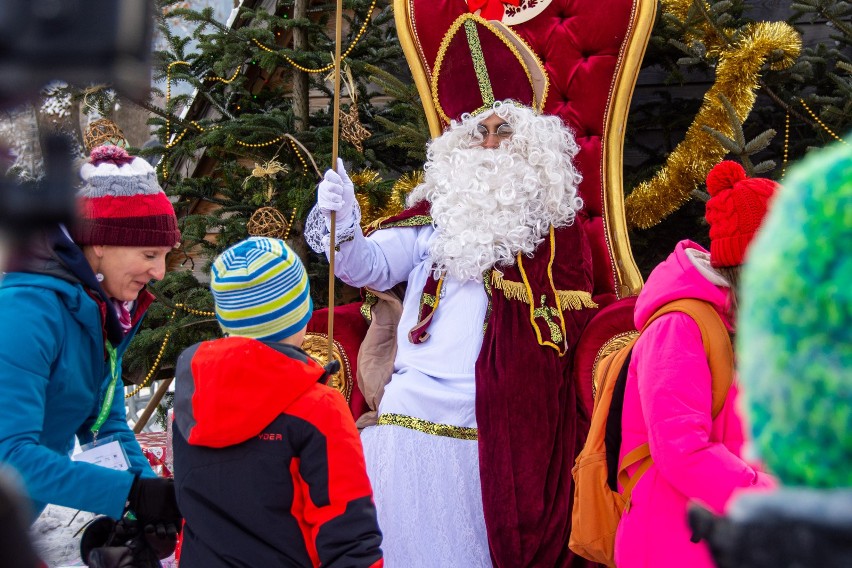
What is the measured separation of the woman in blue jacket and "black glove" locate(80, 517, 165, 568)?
57 mm

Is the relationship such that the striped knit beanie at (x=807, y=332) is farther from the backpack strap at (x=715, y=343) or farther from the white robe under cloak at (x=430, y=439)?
the white robe under cloak at (x=430, y=439)

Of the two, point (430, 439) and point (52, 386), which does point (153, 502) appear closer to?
point (52, 386)

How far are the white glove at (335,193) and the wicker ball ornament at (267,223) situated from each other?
107 centimetres

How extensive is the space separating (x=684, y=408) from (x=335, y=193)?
5.14 feet

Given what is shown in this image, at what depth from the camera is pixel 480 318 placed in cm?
351

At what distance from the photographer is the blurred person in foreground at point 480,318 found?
10.7 ft

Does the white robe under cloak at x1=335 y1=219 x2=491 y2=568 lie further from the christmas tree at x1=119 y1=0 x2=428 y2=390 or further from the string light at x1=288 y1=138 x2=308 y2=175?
the string light at x1=288 y1=138 x2=308 y2=175

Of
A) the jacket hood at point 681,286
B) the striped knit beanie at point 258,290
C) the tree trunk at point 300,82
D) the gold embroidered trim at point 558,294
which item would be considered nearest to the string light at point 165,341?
the tree trunk at point 300,82

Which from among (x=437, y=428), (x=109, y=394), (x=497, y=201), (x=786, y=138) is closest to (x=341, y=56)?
(x=497, y=201)

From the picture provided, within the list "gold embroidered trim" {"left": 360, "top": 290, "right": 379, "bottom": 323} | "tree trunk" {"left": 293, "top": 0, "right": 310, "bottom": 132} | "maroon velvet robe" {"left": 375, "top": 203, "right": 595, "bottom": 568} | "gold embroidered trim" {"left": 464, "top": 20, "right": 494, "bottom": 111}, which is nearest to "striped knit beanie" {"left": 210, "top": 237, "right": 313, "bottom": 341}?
"maroon velvet robe" {"left": 375, "top": 203, "right": 595, "bottom": 568}

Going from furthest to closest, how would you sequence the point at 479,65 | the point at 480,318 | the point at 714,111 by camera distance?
the point at 714,111 < the point at 479,65 < the point at 480,318

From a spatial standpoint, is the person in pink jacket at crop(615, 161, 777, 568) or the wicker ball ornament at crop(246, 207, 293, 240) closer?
the person in pink jacket at crop(615, 161, 777, 568)

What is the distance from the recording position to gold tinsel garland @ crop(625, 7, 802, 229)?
4.20 meters

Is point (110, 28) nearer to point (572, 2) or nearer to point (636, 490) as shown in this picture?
point (636, 490)
